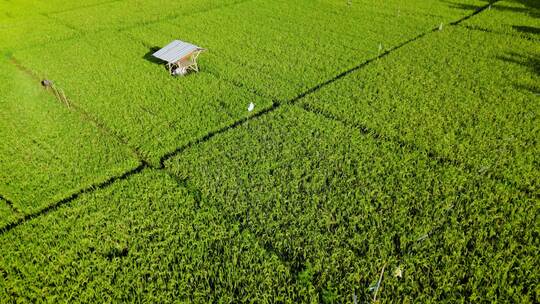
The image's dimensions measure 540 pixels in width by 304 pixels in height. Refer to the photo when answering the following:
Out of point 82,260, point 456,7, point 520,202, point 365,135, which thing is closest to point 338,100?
point 365,135

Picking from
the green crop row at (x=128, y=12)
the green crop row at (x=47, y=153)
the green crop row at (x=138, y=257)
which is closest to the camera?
the green crop row at (x=138, y=257)

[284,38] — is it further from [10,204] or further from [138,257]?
[138,257]

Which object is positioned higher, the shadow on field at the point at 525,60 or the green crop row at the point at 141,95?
the green crop row at the point at 141,95

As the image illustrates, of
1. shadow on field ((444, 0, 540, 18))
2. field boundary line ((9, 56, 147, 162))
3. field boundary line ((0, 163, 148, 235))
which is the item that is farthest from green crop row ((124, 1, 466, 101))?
field boundary line ((0, 163, 148, 235))

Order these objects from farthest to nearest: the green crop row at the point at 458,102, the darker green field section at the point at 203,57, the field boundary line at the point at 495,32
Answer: the field boundary line at the point at 495,32 < the darker green field section at the point at 203,57 < the green crop row at the point at 458,102

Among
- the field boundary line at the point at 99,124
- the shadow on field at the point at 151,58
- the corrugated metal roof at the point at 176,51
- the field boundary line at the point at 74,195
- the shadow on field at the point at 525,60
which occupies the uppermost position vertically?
the corrugated metal roof at the point at 176,51

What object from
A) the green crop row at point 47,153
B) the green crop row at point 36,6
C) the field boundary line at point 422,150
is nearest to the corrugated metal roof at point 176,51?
the green crop row at point 47,153

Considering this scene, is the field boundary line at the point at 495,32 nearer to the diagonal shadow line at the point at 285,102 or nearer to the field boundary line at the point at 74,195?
the diagonal shadow line at the point at 285,102

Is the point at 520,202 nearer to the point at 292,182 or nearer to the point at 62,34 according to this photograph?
the point at 292,182
